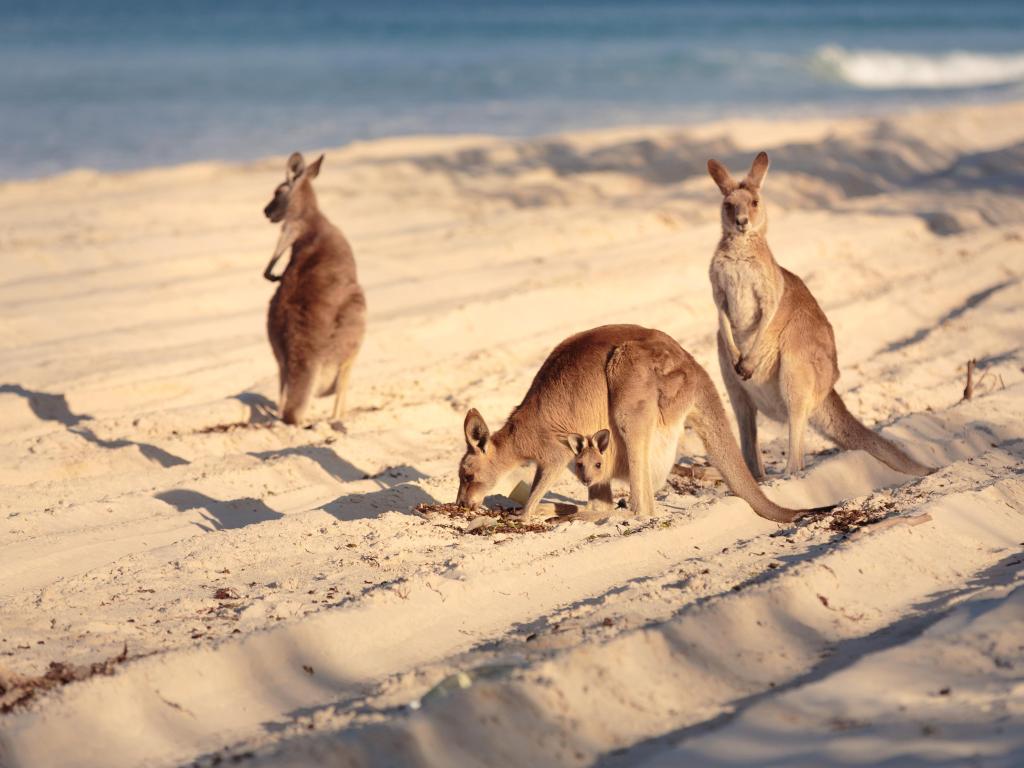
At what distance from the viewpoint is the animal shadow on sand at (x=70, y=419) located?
7117 mm

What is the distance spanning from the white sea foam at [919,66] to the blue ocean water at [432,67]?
9cm

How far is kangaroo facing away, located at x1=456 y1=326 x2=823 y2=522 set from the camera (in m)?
5.61

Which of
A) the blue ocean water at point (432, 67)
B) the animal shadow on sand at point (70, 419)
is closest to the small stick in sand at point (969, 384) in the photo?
the animal shadow on sand at point (70, 419)

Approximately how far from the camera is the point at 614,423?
18.6 feet

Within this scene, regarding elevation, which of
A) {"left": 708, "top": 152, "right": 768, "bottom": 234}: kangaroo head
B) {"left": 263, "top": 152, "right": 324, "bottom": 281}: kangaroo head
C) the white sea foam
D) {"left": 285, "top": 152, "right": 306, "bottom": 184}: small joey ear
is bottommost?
{"left": 708, "top": 152, "right": 768, "bottom": 234}: kangaroo head

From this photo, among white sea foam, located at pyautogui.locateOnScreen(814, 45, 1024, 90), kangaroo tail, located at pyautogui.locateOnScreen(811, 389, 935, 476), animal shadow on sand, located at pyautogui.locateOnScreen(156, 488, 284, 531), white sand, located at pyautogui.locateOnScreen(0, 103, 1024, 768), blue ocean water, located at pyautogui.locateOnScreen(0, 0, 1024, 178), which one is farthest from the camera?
white sea foam, located at pyautogui.locateOnScreen(814, 45, 1024, 90)

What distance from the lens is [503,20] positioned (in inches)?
2039

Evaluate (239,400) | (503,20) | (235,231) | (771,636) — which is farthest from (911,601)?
(503,20)

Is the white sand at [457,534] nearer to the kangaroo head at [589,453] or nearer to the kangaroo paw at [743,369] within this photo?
the kangaroo head at [589,453]

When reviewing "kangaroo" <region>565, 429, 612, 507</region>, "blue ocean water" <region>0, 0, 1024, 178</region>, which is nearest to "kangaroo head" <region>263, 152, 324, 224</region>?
"kangaroo" <region>565, 429, 612, 507</region>

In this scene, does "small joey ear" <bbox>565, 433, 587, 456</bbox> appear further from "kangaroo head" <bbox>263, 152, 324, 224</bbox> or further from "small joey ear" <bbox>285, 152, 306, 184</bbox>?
"small joey ear" <bbox>285, 152, 306, 184</bbox>

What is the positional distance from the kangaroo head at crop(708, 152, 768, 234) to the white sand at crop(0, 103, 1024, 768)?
1192 millimetres

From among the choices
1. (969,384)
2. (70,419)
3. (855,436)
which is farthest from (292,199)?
(969,384)

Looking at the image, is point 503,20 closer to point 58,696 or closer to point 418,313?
point 418,313
